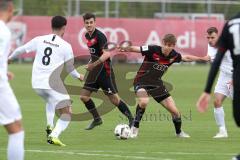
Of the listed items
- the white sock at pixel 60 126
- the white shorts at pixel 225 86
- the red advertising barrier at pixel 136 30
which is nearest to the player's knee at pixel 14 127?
the white sock at pixel 60 126

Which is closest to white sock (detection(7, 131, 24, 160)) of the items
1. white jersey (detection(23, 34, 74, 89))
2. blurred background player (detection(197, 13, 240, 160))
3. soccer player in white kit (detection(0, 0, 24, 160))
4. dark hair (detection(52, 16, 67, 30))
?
soccer player in white kit (detection(0, 0, 24, 160))

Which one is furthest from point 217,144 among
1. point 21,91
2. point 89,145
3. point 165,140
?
point 21,91

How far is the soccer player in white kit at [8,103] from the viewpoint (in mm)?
9359

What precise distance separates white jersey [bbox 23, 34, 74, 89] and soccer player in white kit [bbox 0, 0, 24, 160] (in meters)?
3.98

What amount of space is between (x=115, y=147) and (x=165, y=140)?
1.49 m

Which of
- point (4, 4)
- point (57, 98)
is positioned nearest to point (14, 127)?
point (4, 4)

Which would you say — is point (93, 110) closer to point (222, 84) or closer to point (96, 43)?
point (96, 43)

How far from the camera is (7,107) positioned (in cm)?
936

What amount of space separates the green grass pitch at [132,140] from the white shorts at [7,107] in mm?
2235

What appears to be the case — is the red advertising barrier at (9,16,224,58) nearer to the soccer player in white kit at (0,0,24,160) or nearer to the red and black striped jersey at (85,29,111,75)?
the red and black striped jersey at (85,29,111,75)

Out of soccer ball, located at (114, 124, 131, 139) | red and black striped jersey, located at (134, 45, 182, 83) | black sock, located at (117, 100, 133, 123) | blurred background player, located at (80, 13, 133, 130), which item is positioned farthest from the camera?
black sock, located at (117, 100, 133, 123)

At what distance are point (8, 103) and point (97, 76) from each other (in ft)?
25.2

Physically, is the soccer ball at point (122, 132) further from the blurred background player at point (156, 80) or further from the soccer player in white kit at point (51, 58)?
the soccer player in white kit at point (51, 58)

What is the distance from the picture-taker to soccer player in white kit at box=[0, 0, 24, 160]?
30.7 ft
